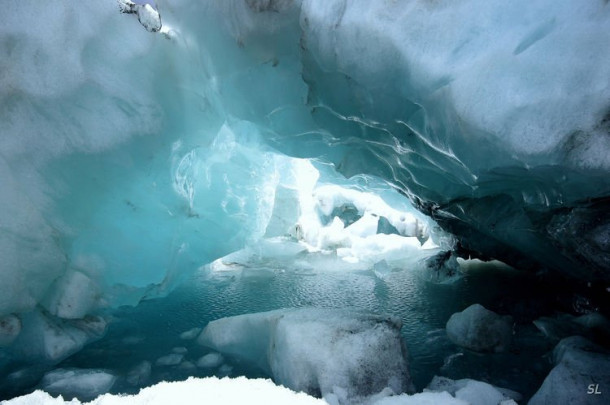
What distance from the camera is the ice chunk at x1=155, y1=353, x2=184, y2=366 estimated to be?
3345 millimetres

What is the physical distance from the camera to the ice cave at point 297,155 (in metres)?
2.34

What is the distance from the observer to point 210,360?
11.1 ft

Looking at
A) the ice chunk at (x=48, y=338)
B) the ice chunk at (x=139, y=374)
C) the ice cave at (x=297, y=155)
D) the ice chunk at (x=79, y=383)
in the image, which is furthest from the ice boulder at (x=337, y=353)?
the ice chunk at (x=48, y=338)

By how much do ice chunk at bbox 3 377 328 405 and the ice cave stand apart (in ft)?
0.05

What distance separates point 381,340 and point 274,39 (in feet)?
11.1

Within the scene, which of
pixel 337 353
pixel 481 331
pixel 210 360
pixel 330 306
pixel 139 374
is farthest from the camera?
pixel 330 306

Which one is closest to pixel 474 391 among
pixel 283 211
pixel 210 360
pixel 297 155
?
pixel 210 360

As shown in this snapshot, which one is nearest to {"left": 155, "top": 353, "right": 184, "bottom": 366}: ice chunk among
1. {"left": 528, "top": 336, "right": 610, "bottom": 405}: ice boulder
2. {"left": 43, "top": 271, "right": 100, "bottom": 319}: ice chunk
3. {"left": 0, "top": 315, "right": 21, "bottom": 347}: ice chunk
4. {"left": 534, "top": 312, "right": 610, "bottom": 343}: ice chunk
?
{"left": 43, "top": 271, "right": 100, "bottom": 319}: ice chunk

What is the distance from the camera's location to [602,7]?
6.85ft

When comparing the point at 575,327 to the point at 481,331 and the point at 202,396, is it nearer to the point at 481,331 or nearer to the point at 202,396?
the point at 481,331

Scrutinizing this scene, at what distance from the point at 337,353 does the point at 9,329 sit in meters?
3.34

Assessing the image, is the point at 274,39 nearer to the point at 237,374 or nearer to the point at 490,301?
the point at 237,374

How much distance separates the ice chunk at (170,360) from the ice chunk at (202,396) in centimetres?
152

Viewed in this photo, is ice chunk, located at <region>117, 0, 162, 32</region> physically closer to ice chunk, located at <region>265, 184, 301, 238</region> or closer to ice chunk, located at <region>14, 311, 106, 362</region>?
ice chunk, located at <region>14, 311, 106, 362</region>
